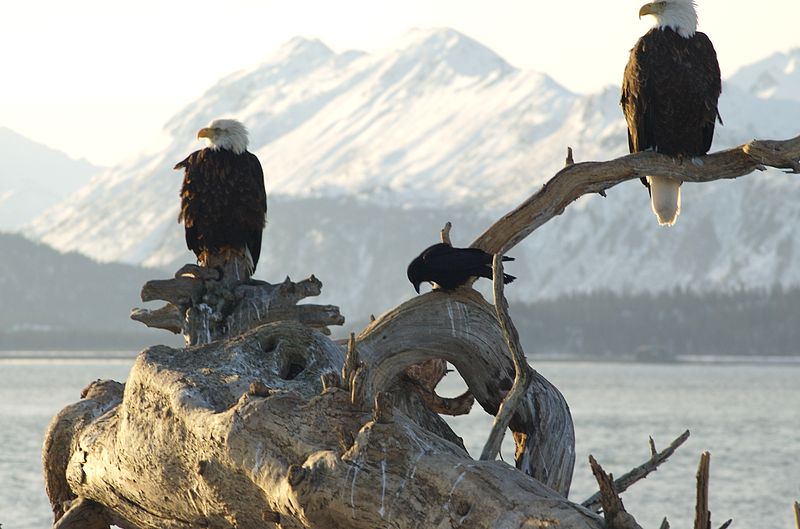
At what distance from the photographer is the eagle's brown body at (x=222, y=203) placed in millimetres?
9797

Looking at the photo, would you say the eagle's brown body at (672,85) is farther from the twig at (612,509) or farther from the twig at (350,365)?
the twig at (612,509)

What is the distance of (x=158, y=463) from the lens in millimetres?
5305

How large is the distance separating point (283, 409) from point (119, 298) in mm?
193309

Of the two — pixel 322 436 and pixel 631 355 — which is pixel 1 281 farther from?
pixel 322 436

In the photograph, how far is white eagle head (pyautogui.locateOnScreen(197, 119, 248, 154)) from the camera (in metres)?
10.1

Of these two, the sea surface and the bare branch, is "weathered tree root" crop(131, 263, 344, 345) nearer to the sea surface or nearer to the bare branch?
the bare branch

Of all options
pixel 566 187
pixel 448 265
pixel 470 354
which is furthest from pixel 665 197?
pixel 448 265

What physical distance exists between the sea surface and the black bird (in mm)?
26271

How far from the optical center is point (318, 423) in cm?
463

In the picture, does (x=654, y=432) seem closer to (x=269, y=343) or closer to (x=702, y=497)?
(x=269, y=343)

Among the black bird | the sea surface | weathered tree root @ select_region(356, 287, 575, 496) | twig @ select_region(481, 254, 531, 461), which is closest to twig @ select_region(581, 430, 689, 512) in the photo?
weathered tree root @ select_region(356, 287, 575, 496)

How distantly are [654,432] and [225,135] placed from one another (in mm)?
60206

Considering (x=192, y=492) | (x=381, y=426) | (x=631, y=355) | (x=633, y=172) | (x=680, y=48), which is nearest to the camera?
(x=381, y=426)

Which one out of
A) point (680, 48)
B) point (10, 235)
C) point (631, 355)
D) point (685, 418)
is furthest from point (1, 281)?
point (680, 48)
